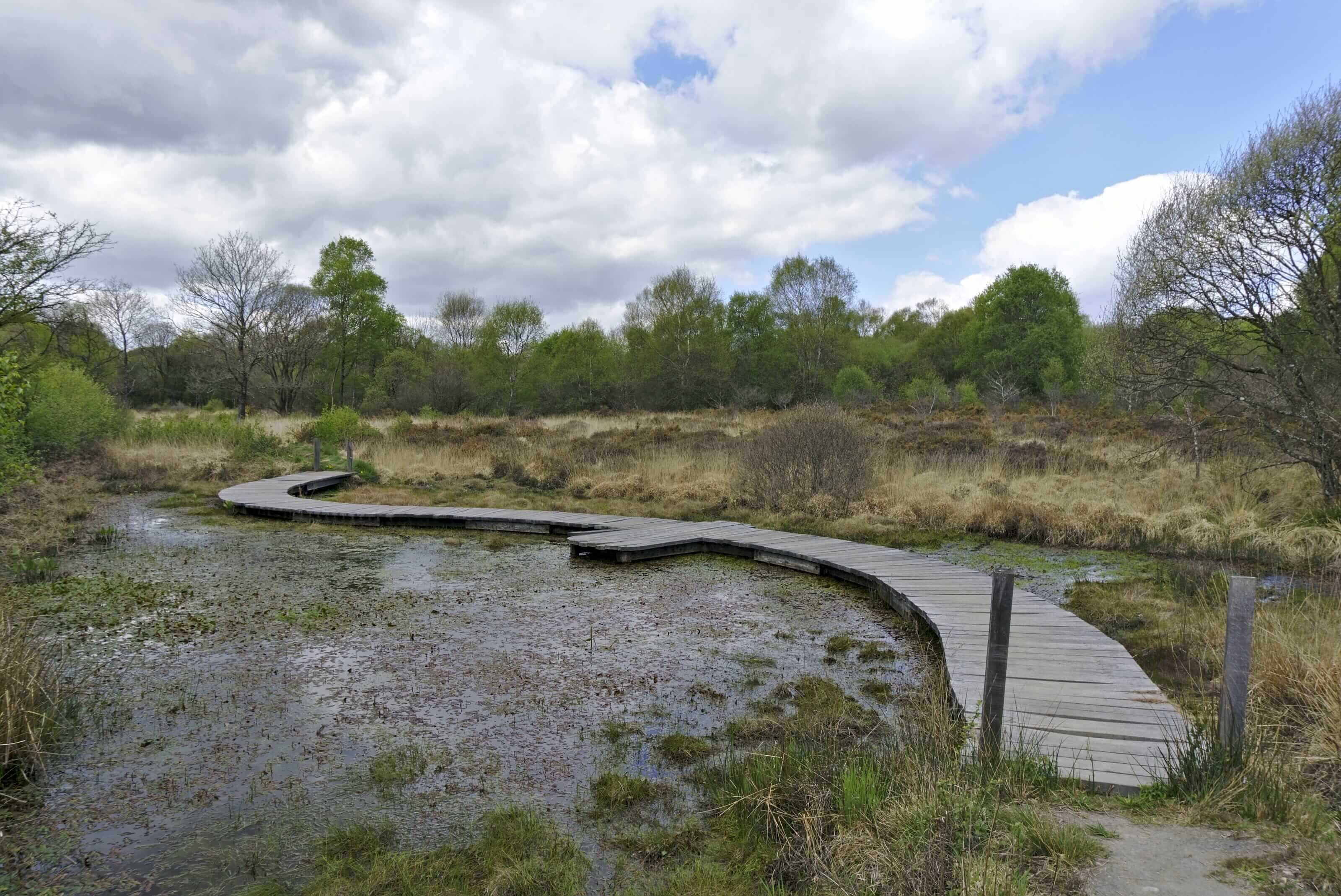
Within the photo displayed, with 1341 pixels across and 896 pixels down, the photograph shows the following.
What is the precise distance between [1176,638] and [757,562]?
182 inches

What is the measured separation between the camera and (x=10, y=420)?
7945mm

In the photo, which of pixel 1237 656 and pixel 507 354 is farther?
pixel 507 354

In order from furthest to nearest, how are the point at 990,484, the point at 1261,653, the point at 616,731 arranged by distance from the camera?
the point at 990,484 < the point at 616,731 < the point at 1261,653

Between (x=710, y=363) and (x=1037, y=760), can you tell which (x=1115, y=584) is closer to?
(x=1037, y=760)

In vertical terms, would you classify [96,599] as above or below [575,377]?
below

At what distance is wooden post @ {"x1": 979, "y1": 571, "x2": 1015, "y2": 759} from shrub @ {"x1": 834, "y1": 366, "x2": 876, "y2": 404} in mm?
30309

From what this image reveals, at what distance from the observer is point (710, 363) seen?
37.3m

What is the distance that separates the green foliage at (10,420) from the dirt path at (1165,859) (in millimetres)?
7991

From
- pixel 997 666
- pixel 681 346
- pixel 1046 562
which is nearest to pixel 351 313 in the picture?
pixel 681 346

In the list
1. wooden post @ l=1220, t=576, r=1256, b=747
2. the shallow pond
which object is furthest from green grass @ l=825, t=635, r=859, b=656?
wooden post @ l=1220, t=576, r=1256, b=747

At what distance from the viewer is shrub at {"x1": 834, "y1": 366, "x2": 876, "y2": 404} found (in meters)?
33.3

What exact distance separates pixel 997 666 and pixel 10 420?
9.42 m

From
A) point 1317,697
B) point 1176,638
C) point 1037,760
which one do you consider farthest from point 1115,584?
point 1037,760

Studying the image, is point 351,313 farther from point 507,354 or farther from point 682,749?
point 682,749
